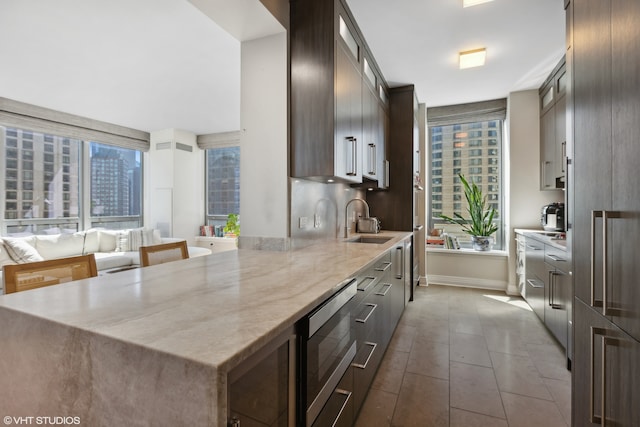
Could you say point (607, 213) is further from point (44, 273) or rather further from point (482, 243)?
point (482, 243)

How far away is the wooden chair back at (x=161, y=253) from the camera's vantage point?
183cm

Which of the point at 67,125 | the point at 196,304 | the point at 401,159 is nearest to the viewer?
the point at 196,304

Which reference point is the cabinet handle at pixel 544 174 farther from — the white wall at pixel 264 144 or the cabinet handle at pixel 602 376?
the white wall at pixel 264 144

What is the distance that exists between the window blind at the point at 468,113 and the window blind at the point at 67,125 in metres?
5.41

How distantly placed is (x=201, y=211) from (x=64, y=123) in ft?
9.00

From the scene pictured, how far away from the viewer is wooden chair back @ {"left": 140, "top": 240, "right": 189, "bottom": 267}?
183cm

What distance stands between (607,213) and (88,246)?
20.0 feet

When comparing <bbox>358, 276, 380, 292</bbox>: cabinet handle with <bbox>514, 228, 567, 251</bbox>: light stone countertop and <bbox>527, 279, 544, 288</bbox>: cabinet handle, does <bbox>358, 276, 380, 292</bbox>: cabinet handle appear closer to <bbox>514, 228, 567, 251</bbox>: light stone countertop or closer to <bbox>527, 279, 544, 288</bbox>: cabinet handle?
<bbox>514, 228, 567, 251</bbox>: light stone countertop

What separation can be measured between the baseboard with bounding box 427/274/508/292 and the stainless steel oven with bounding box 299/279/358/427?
11.9ft

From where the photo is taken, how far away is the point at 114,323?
0.81 m

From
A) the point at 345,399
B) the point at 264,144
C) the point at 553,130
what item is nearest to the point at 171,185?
the point at 264,144

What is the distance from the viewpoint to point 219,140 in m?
6.45

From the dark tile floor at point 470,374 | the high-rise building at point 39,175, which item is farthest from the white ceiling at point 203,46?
the dark tile floor at point 470,374

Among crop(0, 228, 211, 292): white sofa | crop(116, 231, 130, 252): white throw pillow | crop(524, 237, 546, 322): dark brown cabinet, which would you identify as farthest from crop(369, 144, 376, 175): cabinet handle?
crop(116, 231, 130, 252): white throw pillow
